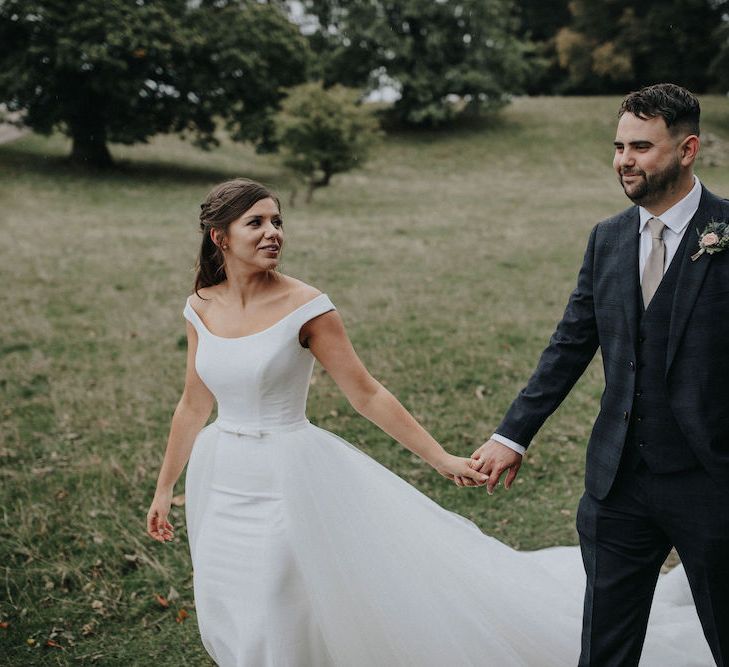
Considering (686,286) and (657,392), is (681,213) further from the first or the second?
(657,392)

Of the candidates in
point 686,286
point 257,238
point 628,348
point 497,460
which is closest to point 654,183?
point 686,286

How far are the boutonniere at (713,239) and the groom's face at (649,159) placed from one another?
0.73ft

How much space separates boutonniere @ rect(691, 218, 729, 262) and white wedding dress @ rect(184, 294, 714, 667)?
151 centimetres

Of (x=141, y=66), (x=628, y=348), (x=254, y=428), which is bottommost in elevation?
(x=254, y=428)

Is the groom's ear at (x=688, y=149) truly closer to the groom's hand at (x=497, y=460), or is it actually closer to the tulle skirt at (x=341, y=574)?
the groom's hand at (x=497, y=460)

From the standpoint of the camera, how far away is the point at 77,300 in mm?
12445

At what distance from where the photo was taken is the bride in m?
3.33

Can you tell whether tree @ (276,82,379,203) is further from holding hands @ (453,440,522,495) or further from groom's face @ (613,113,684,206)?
groom's face @ (613,113,684,206)

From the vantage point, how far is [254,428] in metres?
3.43

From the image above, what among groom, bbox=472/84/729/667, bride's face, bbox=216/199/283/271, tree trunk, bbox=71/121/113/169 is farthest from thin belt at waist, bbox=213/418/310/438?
tree trunk, bbox=71/121/113/169

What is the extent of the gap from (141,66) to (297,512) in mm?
28797

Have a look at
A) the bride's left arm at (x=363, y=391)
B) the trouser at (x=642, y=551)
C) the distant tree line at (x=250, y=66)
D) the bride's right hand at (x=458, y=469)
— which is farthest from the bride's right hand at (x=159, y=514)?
the distant tree line at (x=250, y=66)

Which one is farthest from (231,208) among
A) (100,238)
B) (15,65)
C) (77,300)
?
(15,65)

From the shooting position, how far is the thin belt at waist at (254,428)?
3.42 meters
